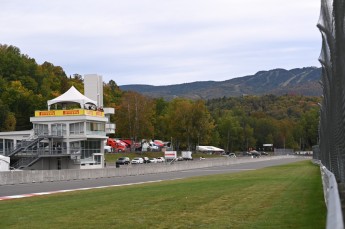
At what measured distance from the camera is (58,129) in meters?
69.1

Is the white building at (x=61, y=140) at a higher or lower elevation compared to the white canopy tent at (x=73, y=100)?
lower

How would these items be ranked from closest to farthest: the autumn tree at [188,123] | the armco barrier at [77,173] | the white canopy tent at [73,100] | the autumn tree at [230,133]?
the armco barrier at [77,173] < the white canopy tent at [73,100] < the autumn tree at [188,123] < the autumn tree at [230,133]

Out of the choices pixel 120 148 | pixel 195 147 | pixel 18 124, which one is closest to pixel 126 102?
pixel 120 148

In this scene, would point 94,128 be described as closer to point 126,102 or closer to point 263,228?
point 126,102

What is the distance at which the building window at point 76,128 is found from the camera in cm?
6875

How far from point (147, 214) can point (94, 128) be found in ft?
189

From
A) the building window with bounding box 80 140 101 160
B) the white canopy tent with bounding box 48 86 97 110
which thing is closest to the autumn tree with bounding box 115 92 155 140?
the white canopy tent with bounding box 48 86 97 110

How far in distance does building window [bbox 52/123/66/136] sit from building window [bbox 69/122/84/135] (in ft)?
2.75

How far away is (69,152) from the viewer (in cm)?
6662

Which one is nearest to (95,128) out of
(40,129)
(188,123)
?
(40,129)

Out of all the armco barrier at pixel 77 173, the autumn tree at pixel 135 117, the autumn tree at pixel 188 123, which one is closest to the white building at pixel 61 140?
the armco barrier at pixel 77 173

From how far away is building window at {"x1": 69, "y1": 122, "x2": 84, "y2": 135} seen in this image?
68750mm

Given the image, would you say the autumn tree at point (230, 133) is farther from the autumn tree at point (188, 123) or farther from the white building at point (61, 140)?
the white building at point (61, 140)

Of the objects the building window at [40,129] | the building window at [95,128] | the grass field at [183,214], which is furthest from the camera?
the building window at [95,128]
